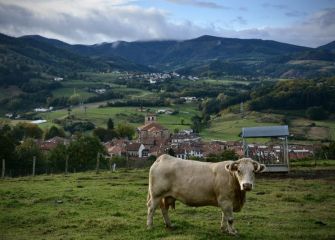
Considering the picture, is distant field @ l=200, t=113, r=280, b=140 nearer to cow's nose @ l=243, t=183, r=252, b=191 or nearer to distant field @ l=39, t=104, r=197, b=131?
distant field @ l=39, t=104, r=197, b=131

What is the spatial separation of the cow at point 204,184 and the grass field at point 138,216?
718 mm

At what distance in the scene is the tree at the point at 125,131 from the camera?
4362 inches

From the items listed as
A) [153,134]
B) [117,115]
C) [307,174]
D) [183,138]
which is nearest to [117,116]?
[117,115]

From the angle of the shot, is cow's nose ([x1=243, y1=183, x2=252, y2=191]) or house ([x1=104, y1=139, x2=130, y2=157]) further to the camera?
house ([x1=104, y1=139, x2=130, y2=157])

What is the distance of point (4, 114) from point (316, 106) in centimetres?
10862

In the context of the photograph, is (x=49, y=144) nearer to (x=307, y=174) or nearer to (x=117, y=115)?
(x=117, y=115)

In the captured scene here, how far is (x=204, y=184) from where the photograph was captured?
1187 centimetres

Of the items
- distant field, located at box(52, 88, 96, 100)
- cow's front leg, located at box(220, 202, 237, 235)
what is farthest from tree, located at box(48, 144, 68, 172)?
distant field, located at box(52, 88, 96, 100)

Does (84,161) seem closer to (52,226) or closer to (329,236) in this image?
(52,226)

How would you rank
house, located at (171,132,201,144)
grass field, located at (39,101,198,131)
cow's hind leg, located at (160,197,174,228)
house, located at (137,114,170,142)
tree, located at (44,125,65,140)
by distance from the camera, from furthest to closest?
1. grass field, located at (39,101,198,131)
2. tree, located at (44,125,65,140)
3. house, located at (137,114,170,142)
4. house, located at (171,132,201,144)
5. cow's hind leg, located at (160,197,174,228)

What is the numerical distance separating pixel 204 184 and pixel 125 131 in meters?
100

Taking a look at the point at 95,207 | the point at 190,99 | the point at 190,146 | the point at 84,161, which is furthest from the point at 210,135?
the point at 95,207

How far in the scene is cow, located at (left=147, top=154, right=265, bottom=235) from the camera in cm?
1143

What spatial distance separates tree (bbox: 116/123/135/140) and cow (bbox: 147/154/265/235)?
9824 cm
